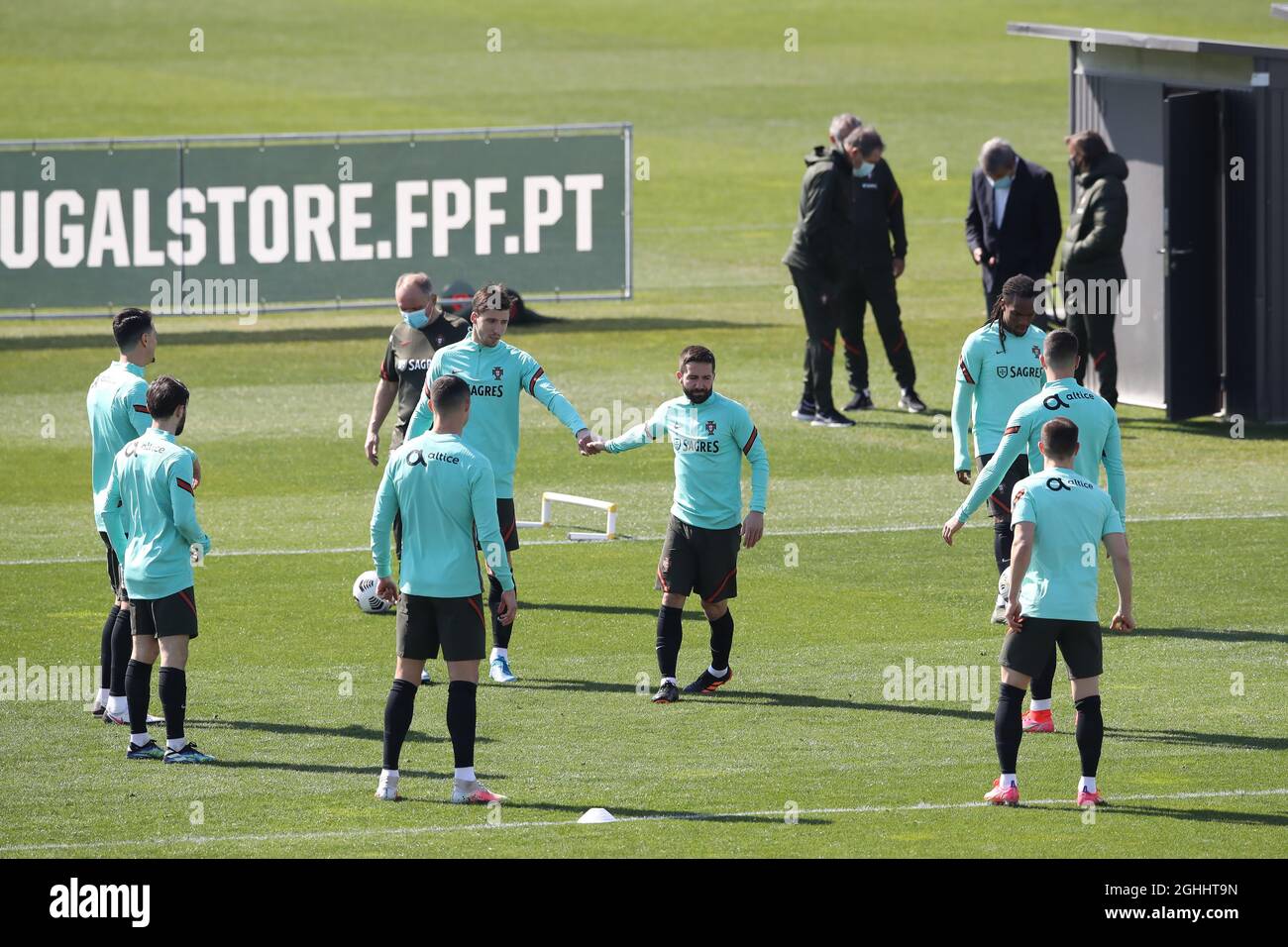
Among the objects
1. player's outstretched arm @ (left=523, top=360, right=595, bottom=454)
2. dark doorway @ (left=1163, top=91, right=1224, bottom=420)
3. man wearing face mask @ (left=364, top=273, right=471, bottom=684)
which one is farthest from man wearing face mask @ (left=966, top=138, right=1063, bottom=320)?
player's outstretched arm @ (left=523, top=360, right=595, bottom=454)

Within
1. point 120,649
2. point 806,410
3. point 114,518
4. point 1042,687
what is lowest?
point 1042,687

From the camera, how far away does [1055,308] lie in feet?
76.9

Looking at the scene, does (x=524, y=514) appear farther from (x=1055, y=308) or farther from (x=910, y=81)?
(x=910, y=81)

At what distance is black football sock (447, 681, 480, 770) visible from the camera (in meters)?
9.38

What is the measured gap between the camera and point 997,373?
12.3 metres

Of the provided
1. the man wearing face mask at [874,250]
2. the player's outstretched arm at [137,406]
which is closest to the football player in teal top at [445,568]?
the player's outstretched arm at [137,406]

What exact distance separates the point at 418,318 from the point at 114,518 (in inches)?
118

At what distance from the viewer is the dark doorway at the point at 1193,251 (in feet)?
64.1

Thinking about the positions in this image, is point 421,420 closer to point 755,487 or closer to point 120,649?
point 755,487

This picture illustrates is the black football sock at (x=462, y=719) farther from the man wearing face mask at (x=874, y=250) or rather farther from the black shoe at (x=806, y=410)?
the black shoe at (x=806, y=410)

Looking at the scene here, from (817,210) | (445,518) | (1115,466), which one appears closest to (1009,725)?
(1115,466)

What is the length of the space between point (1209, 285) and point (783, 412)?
4.45 meters
